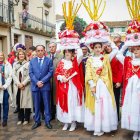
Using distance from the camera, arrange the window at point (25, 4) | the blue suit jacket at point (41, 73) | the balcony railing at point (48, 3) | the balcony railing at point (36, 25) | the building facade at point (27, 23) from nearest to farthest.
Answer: the blue suit jacket at point (41, 73), the building facade at point (27, 23), the balcony railing at point (36, 25), the window at point (25, 4), the balcony railing at point (48, 3)

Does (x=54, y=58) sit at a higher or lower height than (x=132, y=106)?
higher

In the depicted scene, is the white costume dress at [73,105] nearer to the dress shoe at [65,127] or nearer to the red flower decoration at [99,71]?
the dress shoe at [65,127]

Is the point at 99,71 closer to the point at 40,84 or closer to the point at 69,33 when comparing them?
the point at 69,33

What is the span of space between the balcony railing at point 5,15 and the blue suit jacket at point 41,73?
1305 cm

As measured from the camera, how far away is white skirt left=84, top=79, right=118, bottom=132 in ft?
A: 19.2

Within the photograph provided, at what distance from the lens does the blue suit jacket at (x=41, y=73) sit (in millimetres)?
Answer: 6730

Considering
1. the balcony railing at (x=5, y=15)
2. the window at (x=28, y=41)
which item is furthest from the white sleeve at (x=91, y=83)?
the window at (x=28, y=41)

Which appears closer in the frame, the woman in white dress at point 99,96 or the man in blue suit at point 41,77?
the woman in white dress at point 99,96

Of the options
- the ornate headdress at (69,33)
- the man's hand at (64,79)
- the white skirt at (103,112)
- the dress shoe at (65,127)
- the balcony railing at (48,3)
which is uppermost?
the balcony railing at (48,3)

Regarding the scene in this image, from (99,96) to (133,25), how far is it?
142cm

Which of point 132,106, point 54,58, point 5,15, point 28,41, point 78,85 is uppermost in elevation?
point 5,15

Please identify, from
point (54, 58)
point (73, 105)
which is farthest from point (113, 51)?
point (54, 58)

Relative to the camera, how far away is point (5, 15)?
2016 cm

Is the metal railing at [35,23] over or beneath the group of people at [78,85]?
over
